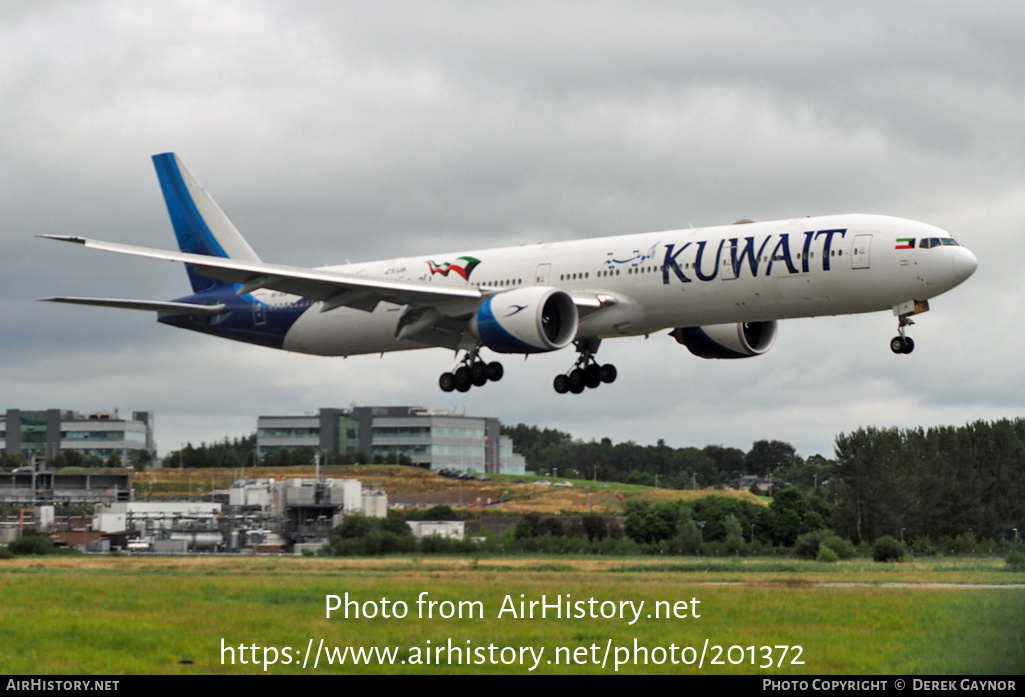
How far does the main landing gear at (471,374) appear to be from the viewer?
50188mm

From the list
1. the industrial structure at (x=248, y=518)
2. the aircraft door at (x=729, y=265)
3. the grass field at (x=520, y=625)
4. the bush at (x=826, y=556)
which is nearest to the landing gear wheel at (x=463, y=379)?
the grass field at (x=520, y=625)

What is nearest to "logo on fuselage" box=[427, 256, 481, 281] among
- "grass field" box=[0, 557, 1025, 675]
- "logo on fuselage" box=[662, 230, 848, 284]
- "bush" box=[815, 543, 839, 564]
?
"logo on fuselage" box=[662, 230, 848, 284]

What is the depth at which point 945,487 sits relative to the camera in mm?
74062

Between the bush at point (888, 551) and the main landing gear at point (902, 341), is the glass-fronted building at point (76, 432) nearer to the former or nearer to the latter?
the bush at point (888, 551)

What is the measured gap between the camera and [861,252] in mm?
41875

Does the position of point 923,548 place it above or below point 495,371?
below

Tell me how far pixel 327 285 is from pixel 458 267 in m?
5.05

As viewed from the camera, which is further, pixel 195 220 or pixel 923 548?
pixel 923 548

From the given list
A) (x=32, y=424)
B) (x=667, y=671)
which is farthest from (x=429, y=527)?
(x=32, y=424)

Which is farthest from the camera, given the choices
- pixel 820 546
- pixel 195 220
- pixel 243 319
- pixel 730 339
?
pixel 820 546

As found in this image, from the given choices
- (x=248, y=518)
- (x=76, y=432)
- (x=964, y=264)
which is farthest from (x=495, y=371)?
(x=76, y=432)

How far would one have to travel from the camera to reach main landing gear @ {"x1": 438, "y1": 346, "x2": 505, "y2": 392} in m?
50.2

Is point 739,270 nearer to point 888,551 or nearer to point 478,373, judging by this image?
point 478,373

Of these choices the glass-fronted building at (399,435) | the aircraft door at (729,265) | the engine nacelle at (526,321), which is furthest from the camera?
the glass-fronted building at (399,435)
